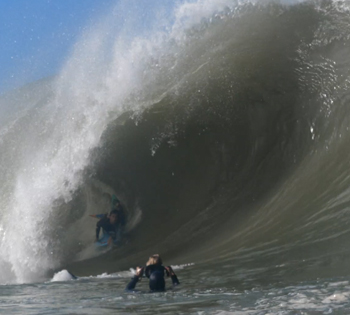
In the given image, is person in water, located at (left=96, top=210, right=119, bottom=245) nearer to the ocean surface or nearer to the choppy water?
the ocean surface

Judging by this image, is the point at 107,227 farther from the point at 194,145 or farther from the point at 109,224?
the point at 194,145

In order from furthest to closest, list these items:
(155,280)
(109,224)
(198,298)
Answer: (109,224)
(155,280)
(198,298)

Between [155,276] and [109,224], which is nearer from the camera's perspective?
[155,276]

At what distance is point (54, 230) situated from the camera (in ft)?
30.0

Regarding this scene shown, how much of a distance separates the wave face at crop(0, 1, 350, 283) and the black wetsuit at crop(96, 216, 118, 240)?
0.55 feet

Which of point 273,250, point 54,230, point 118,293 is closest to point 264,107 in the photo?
point 273,250

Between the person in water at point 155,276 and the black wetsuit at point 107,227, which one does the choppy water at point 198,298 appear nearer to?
the person in water at point 155,276

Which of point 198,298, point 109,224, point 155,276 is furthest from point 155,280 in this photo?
point 109,224

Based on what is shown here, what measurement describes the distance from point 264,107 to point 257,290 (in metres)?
4.96

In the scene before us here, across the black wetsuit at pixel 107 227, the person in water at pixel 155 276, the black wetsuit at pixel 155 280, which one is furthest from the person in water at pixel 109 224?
the black wetsuit at pixel 155 280

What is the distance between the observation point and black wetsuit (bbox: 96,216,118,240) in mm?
8812

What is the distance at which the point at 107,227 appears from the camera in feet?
29.3

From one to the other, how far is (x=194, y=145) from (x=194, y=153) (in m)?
0.15

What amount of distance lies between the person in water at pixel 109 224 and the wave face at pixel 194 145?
176mm
